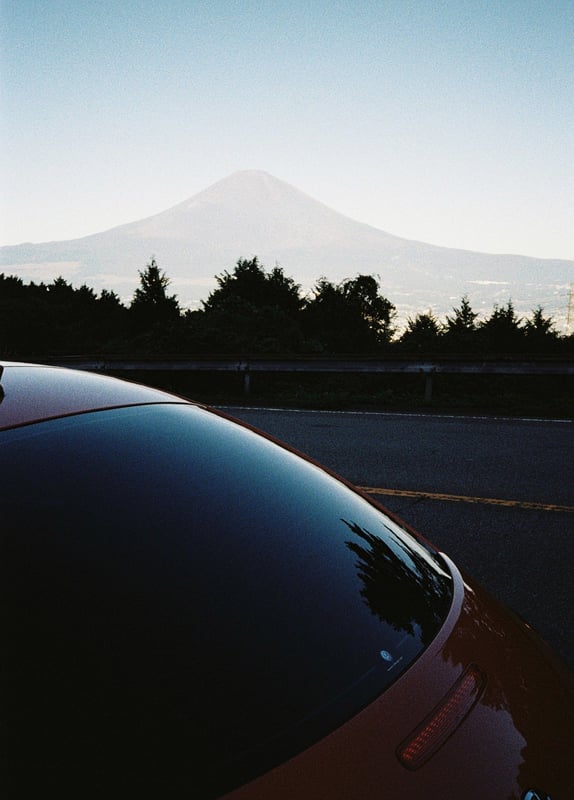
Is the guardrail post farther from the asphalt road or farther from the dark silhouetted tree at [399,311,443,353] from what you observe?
the dark silhouetted tree at [399,311,443,353]

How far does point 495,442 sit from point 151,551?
794cm

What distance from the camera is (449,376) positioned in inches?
757

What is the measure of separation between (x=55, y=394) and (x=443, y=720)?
124 centimetres

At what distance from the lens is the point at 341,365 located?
1488 cm

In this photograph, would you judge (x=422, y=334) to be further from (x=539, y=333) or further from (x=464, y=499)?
(x=464, y=499)

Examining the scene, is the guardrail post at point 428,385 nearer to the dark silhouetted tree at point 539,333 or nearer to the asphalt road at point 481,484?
the asphalt road at point 481,484

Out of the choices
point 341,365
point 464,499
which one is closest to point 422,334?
point 341,365

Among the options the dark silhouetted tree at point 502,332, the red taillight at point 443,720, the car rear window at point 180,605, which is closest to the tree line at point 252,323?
the dark silhouetted tree at point 502,332

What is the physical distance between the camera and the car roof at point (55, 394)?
1565 millimetres

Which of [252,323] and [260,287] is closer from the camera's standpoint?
[252,323]

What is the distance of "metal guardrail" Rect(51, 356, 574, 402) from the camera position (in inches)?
527

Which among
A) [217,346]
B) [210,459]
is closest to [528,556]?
[210,459]

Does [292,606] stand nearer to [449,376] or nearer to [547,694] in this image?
[547,694]

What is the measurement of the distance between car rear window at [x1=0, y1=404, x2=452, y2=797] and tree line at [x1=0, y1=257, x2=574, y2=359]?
1639 centimetres
